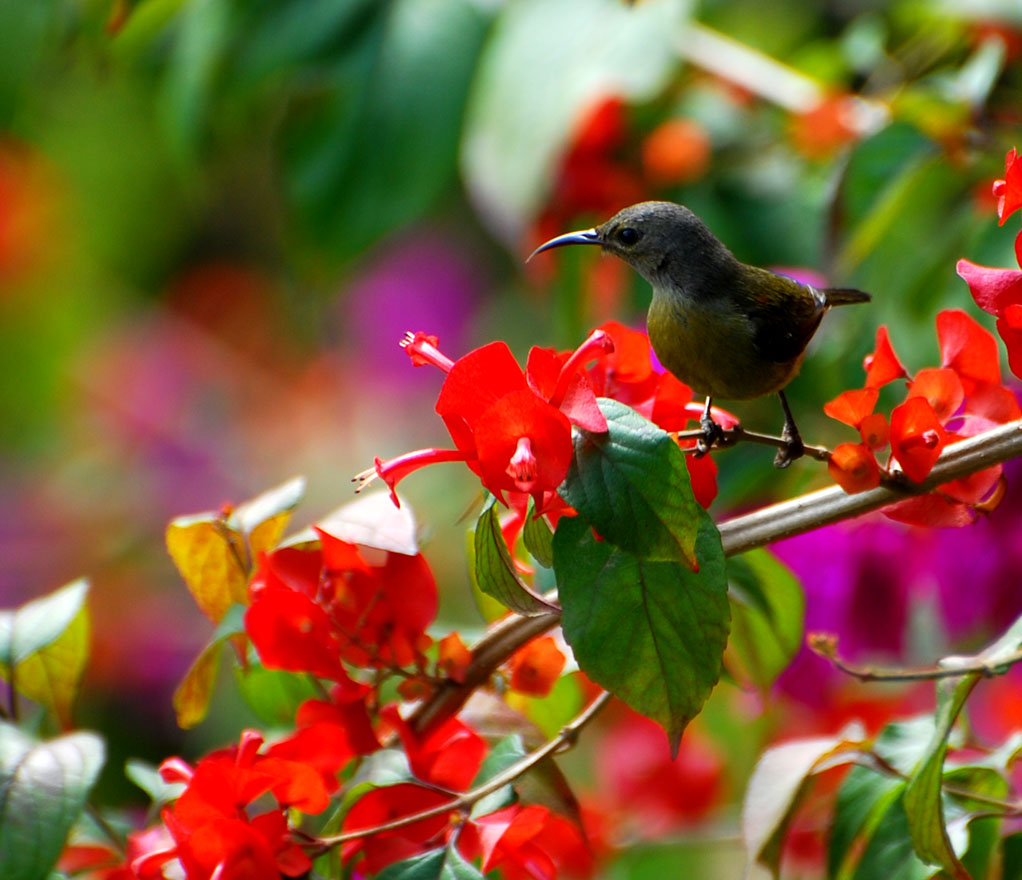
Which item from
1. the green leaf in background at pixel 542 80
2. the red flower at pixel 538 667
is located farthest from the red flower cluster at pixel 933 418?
the green leaf in background at pixel 542 80

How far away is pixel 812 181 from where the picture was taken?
1405mm

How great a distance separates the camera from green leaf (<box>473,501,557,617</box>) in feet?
1.87

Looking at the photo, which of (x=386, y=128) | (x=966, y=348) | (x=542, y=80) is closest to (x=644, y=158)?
(x=542, y=80)

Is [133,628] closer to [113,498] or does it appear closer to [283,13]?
[113,498]

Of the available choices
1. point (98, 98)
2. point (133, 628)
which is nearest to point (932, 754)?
point (133, 628)

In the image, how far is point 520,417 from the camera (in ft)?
1.80

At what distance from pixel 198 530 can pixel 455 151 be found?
0.73m

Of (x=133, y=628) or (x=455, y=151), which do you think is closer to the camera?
(x=455, y=151)

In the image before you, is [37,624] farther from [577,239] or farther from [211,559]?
[577,239]

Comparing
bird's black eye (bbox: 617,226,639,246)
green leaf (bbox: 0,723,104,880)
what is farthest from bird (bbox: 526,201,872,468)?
green leaf (bbox: 0,723,104,880)

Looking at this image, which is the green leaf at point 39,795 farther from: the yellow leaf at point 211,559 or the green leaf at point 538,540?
the green leaf at point 538,540

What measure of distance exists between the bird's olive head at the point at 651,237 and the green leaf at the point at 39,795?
1.47 ft

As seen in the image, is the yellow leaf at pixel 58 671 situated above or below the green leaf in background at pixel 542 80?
below

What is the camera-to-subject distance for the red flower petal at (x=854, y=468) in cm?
58
